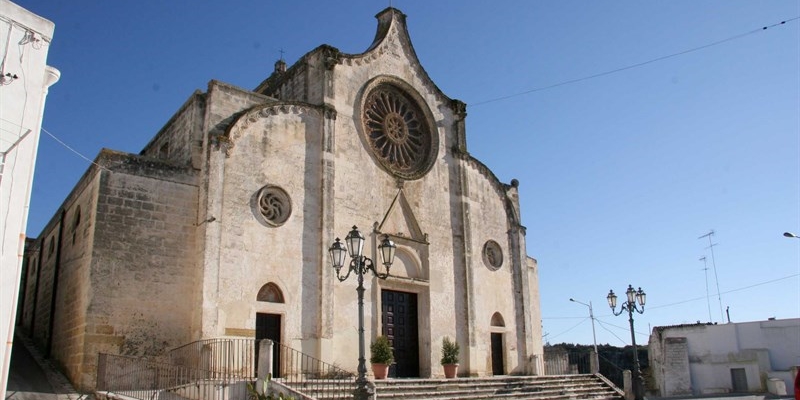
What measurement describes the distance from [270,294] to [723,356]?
90.6 feet

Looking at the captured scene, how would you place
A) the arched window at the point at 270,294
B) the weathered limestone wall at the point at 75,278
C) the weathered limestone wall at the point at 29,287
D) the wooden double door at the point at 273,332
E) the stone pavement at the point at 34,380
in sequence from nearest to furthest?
the stone pavement at the point at 34,380
the weathered limestone wall at the point at 75,278
the wooden double door at the point at 273,332
the arched window at the point at 270,294
the weathered limestone wall at the point at 29,287

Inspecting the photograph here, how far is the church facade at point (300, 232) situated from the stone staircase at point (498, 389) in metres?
2.02

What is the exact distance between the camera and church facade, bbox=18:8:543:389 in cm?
1606

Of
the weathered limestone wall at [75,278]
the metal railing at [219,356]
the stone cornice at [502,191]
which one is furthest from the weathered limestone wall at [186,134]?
the stone cornice at [502,191]

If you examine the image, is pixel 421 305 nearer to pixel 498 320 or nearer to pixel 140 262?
pixel 498 320

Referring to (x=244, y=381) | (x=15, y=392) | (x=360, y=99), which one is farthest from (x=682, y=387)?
(x=15, y=392)

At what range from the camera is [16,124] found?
10.4 m

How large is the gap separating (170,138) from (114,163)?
3.42 m

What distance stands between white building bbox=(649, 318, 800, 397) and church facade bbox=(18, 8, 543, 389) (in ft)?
46.7

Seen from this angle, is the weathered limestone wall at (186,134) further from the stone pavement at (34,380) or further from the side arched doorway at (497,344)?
the side arched doorway at (497,344)

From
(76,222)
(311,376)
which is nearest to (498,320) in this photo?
(311,376)

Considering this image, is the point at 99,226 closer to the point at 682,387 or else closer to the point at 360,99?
the point at 360,99

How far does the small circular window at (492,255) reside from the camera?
24.1m

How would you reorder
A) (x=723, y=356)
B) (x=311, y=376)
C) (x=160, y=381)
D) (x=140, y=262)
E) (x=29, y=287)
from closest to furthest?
(x=160, y=381) → (x=140, y=262) → (x=311, y=376) → (x=29, y=287) → (x=723, y=356)
